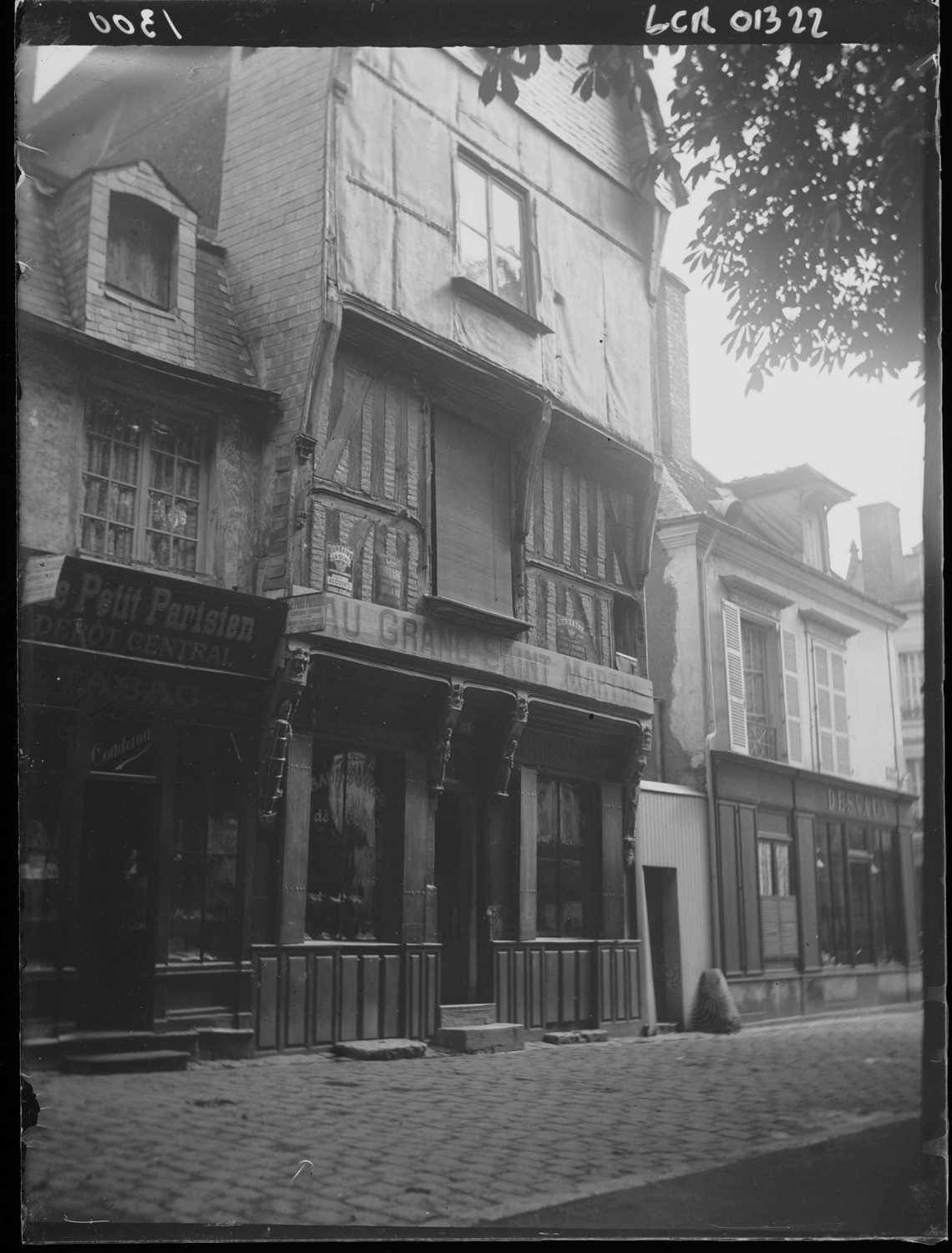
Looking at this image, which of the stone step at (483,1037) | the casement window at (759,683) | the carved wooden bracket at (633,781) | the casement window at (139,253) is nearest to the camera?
the casement window at (139,253)

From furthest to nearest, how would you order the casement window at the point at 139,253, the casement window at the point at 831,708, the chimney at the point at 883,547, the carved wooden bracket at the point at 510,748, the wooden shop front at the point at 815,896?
the casement window at the point at 831,708, the carved wooden bracket at the point at 510,748, the chimney at the point at 883,547, the wooden shop front at the point at 815,896, the casement window at the point at 139,253

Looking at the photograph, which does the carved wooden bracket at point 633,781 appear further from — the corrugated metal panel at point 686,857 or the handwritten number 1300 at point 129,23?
the handwritten number 1300 at point 129,23

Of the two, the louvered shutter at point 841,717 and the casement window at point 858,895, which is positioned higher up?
the louvered shutter at point 841,717

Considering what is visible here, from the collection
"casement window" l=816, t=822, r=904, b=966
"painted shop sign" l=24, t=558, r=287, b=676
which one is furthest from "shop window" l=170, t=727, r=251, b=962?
"casement window" l=816, t=822, r=904, b=966

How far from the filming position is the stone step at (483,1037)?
5.17 metres

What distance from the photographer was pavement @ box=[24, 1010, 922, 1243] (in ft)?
13.7

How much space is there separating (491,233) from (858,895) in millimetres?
3661

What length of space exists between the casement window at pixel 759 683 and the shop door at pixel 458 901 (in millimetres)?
1728

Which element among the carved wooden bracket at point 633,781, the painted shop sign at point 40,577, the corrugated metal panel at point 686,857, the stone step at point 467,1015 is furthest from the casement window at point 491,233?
the stone step at point 467,1015

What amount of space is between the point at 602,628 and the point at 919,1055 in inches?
97.5

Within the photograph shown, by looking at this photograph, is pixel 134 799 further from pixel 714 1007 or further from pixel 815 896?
pixel 815 896

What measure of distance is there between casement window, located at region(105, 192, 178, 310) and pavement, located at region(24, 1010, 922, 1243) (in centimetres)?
303

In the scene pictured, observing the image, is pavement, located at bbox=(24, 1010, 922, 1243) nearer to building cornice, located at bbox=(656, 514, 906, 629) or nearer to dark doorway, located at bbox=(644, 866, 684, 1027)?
dark doorway, located at bbox=(644, 866, 684, 1027)

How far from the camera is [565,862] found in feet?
19.4
